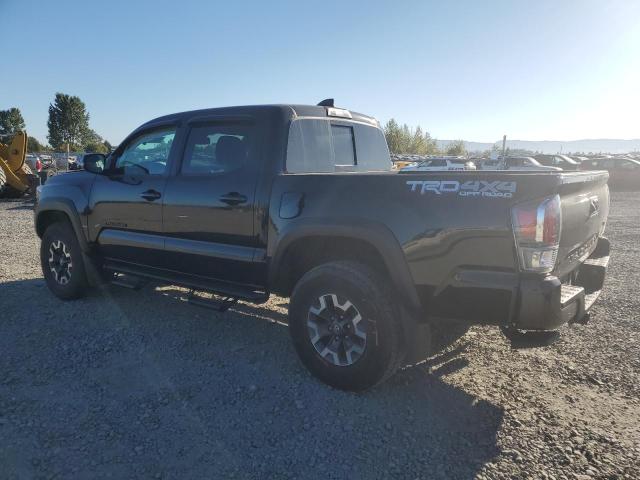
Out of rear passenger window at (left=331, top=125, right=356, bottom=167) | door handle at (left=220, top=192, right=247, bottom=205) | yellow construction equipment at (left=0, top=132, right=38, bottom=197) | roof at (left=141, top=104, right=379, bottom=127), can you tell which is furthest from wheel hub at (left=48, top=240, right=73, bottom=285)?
yellow construction equipment at (left=0, top=132, right=38, bottom=197)

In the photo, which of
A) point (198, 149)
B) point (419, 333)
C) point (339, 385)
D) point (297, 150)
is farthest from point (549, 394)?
point (198, 149)

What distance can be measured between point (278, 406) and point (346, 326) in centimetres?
68

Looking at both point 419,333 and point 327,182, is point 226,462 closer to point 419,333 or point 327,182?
point 419,333

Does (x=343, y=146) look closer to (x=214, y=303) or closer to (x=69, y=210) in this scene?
(x=214, y=303)

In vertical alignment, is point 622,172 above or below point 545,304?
below

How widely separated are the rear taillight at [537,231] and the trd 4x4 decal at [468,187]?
0.39ft

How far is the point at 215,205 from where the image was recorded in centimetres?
376

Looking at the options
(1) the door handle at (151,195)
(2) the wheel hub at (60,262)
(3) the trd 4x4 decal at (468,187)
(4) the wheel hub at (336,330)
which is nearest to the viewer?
(3) the trd 4x4 decal at (468,187)

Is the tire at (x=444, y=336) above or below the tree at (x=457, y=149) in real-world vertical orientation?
below

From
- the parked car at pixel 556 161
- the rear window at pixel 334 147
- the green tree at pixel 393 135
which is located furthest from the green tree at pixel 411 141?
the rear window at pixel 334 147

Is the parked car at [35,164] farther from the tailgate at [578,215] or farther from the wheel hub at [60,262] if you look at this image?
the tailgate at [578,215]

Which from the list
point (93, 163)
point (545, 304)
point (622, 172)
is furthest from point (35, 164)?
point (622, 172)

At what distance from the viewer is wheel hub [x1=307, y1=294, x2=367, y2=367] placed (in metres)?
3.15

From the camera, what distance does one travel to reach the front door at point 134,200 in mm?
4266
